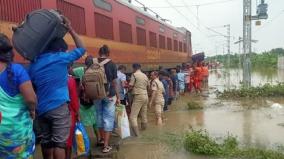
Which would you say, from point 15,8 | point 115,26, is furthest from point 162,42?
point 15,8

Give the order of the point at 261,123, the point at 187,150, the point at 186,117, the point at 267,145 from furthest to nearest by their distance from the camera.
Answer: the point at 186,117
the point at 261,123
the point at 267,145
the point at 187,150

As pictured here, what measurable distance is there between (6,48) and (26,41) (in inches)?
29.7

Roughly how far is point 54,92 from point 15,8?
8.11ft

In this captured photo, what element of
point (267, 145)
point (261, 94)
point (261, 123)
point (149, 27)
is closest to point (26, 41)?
point (267, 145)

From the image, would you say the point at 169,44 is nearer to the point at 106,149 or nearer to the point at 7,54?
the point at 106,149

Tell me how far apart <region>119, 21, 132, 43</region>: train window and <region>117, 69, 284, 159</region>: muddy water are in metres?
2.34

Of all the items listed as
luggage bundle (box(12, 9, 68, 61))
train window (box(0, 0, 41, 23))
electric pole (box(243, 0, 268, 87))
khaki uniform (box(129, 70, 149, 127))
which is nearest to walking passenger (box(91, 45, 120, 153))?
train window (box(0, 0, 41, 23))

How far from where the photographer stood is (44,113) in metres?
4.63

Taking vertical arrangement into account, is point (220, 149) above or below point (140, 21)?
below

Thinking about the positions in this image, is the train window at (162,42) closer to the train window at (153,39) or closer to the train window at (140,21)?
the train window at (153,39)

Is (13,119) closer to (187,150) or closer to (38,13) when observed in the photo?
(38,13)

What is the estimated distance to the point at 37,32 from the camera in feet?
14.9

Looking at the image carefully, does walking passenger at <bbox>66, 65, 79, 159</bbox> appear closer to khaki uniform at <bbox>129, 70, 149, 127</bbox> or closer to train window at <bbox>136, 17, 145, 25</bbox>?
khaki uniform at <bbox>129, 70, 149, 127</bbox>

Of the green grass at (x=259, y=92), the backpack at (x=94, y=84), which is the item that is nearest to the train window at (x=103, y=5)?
the backpack at (x=94, y=84)
